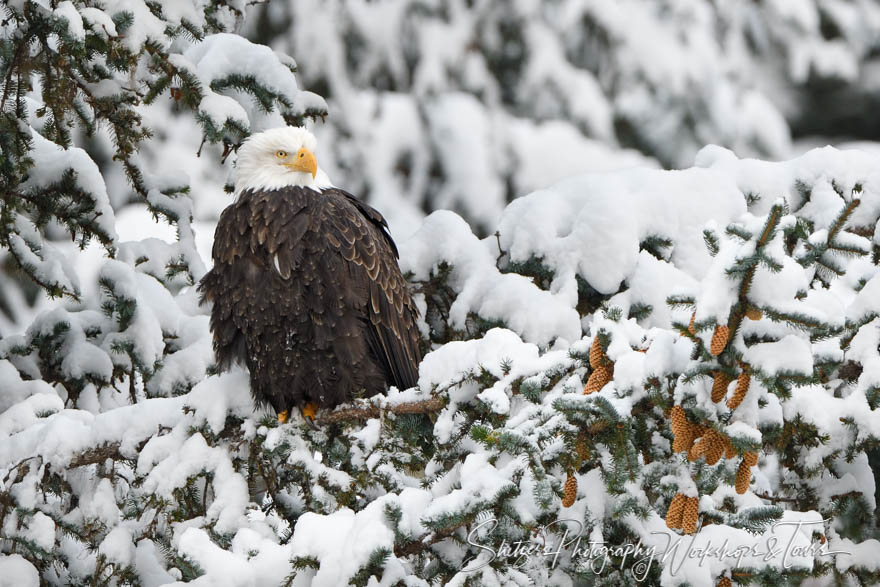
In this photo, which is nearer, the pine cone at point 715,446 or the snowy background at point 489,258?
the pine cone at point 715,446

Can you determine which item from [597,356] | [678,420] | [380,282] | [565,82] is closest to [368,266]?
[380,282]

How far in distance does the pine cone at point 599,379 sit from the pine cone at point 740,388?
1.04 ft

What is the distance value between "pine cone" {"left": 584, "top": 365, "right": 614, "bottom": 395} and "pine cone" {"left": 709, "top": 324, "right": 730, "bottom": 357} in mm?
323

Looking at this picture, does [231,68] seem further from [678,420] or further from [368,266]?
[678,420]

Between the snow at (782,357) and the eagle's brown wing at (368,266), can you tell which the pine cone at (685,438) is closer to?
the snow at (782,357)

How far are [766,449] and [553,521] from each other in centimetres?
67

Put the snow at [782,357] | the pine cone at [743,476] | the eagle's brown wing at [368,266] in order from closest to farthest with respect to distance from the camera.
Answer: the snow at [782,357] → the pine cone at [743,476] → the eagle's brown wing at [368,266]

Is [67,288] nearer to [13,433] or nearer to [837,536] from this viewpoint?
[13,433]

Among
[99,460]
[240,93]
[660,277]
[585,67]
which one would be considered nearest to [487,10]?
[585,67]

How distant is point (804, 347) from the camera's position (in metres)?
1.82

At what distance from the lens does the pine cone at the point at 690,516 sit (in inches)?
75.2

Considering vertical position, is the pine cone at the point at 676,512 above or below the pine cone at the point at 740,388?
below

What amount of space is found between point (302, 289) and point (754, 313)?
2469 millimetres

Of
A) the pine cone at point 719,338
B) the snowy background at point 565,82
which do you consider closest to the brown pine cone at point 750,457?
the pine cone at point 719,338
